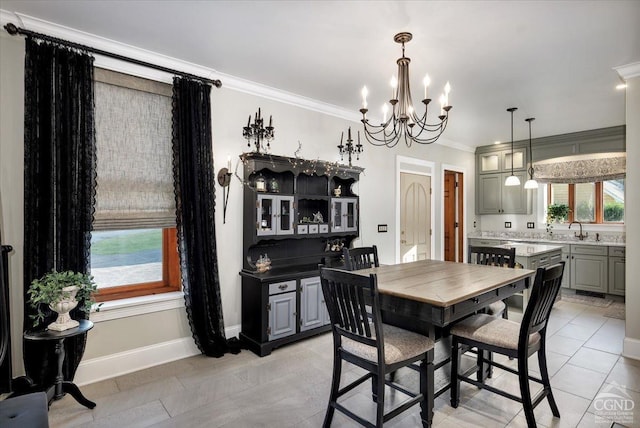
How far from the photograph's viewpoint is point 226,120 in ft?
11.4

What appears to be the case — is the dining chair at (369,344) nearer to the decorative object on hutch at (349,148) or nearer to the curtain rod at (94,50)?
the curtain rod at (94,50)

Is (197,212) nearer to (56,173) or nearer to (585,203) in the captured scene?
(56,173)

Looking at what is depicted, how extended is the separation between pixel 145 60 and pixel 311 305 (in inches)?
108

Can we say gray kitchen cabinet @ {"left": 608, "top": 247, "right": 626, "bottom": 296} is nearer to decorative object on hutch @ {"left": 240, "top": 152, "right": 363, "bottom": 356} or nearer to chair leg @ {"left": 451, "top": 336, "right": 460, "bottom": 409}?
decorative object on hutch @ {"left": 240, "top": 152, "right": 363, "bottom": 356}

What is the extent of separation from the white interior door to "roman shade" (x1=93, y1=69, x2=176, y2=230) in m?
3.50

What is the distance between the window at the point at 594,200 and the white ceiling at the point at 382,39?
2.18m

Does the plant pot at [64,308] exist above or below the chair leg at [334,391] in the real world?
above

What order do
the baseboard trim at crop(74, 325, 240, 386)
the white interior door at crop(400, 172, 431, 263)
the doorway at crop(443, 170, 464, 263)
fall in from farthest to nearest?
the doorway at crop(443, 170, 464, 263)
the white interior door at crop(400, 172, 431, 263)
the baseboard trim at crop(74, 325, 240, 386)

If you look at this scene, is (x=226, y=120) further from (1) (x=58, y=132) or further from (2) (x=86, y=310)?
(2) (x=86, y=310)

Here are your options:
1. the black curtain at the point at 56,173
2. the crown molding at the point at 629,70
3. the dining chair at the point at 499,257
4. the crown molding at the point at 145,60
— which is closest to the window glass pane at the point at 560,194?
the crown molding at the point at 629,70

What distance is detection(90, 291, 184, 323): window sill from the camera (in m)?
2.78

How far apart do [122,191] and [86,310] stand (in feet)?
3.17

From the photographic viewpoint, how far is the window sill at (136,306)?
278 centimetres

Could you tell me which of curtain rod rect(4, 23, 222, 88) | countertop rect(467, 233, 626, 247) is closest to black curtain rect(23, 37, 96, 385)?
curtain rod rect(4, 23, 222, 88)
